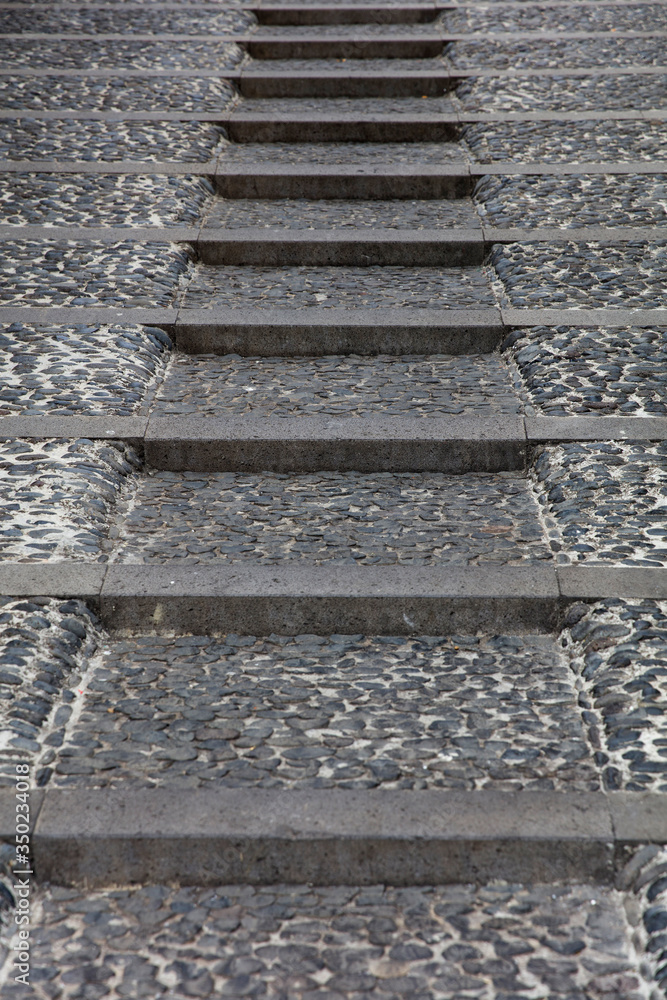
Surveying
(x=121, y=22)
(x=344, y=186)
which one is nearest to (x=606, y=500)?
(x=344, y=186)

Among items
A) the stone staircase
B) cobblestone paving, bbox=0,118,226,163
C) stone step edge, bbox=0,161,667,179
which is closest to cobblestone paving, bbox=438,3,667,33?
the stone staircase

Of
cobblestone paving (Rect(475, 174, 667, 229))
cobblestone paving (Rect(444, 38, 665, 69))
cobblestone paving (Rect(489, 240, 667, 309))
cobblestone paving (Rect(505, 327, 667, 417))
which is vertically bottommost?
cobblestone paving (Rect(505, 327, 667, 417))

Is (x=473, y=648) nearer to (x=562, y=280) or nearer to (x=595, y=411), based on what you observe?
(x=595, y=411)

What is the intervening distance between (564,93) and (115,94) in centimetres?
296

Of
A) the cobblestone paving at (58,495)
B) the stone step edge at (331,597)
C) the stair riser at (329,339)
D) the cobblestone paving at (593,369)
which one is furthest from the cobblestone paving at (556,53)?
the stone step edge at (331,597)

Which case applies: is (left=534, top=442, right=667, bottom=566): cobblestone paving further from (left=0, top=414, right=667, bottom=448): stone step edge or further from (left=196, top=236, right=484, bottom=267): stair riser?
(left=196, top=236, right=484, bottom=267): stair riser

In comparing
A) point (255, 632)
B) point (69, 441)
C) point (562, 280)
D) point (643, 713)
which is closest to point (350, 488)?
point (255, 632)

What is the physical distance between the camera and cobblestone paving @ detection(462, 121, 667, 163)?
5633 millimetres

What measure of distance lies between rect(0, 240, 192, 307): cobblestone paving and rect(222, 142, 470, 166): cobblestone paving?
4.18ft

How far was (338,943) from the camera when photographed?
205 cm

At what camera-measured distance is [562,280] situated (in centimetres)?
446

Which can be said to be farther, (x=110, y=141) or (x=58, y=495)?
(x=110, y=141)

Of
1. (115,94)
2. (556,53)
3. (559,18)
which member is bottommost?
(115,94)

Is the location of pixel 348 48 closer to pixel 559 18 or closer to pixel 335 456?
pixel 559 18
